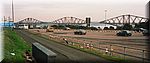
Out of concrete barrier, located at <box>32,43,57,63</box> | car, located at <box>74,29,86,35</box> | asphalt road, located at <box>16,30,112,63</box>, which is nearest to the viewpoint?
concrete barrier, located at <box>32,43,57,63</box>

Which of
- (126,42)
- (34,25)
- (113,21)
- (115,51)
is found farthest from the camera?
(115,51)

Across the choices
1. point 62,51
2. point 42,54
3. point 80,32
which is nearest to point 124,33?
point 80,32

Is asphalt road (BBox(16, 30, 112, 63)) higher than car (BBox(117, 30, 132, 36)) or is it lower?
lower

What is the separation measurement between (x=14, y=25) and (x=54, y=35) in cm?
124

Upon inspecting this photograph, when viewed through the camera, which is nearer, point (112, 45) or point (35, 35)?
point (35, 35)

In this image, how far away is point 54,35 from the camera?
10336 millimetres

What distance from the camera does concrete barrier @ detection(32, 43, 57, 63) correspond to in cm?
855

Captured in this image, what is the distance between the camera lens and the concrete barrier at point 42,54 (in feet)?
28.0

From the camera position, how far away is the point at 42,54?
30.8 ft

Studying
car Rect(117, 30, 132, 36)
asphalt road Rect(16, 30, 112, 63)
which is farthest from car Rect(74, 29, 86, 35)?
car Rect(117, 30, 132, 36)

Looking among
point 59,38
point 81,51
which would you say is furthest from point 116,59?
point 59,38

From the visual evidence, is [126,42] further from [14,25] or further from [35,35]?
[14,25]

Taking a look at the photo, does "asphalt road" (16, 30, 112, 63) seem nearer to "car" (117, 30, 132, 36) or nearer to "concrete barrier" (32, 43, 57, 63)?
"concrete barrier" (32, 43, 57, 63)

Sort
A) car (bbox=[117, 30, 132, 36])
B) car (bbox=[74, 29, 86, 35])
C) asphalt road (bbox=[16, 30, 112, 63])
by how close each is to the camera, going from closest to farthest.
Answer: car (bbox=[74, 29, 86, 35]) → car (bbox=[117, 30, 132, 36]) → asphalt road (bbox=[16, 30, 112, 63])
